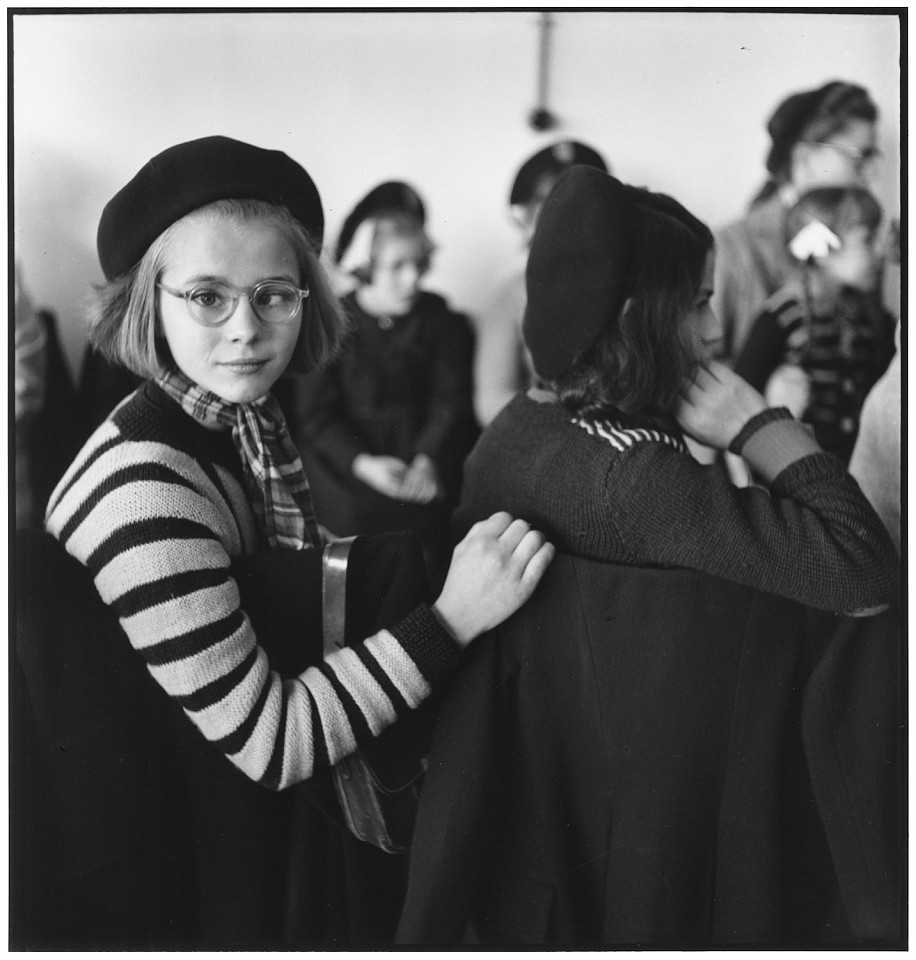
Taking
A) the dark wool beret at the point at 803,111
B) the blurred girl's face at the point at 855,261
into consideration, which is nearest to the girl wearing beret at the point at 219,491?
the dark wool beret at the point at 803,111

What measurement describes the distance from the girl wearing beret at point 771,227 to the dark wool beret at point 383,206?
72 cm

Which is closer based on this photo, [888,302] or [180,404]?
[180,404]

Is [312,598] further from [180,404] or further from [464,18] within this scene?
[464,18]

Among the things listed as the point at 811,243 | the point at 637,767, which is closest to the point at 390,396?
the point at 811,243

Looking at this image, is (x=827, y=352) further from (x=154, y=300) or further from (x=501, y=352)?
(x=154, y=300)

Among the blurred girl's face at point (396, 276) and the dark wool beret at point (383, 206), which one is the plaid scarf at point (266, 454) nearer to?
the dark wool beret at point (383, 206)

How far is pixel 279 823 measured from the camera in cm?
106

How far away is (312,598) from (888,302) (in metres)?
1.51

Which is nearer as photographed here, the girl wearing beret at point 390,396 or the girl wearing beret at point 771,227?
the girl wearing beret at point 771,227

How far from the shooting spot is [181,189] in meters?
0.97

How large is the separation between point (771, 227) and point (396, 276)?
0.94 meters

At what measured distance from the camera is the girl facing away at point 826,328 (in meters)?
1.98

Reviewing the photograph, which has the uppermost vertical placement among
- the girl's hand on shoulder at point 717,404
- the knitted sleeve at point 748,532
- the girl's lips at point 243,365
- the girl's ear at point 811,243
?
the girl's ear at point 811,243

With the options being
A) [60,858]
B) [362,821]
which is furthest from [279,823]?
[60,858]
